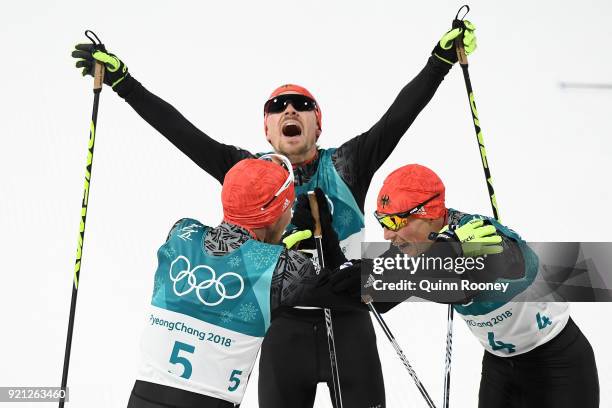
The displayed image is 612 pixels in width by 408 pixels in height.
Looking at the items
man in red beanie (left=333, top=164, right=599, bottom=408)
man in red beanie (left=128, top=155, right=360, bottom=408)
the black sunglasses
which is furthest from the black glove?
the black sunglasses

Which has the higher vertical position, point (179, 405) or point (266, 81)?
point (266, 81)

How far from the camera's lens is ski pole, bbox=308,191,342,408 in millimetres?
2400

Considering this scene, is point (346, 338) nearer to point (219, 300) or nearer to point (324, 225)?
point (324, 225)

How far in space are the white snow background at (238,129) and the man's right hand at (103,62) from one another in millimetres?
1516

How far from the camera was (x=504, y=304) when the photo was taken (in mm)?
2303

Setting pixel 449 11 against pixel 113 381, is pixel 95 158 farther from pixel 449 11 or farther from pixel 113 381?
pixel 449 11

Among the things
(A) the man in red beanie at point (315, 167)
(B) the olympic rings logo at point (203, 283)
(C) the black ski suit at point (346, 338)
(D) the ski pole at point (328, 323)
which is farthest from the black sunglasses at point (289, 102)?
(B) the olympic rings logo at point (203, 283)

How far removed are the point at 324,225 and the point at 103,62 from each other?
0.96 metres

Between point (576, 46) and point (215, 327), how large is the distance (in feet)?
14.0

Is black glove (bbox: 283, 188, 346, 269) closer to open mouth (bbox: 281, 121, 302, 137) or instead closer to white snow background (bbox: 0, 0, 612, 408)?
open mouth (bbox: 281, 121, 302, 137)

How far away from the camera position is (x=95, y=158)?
15.5 ft

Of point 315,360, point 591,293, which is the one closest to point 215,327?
point 315,360

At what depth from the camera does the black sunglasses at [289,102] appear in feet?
8.77

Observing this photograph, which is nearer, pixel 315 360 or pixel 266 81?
Result: pixel 315 360
